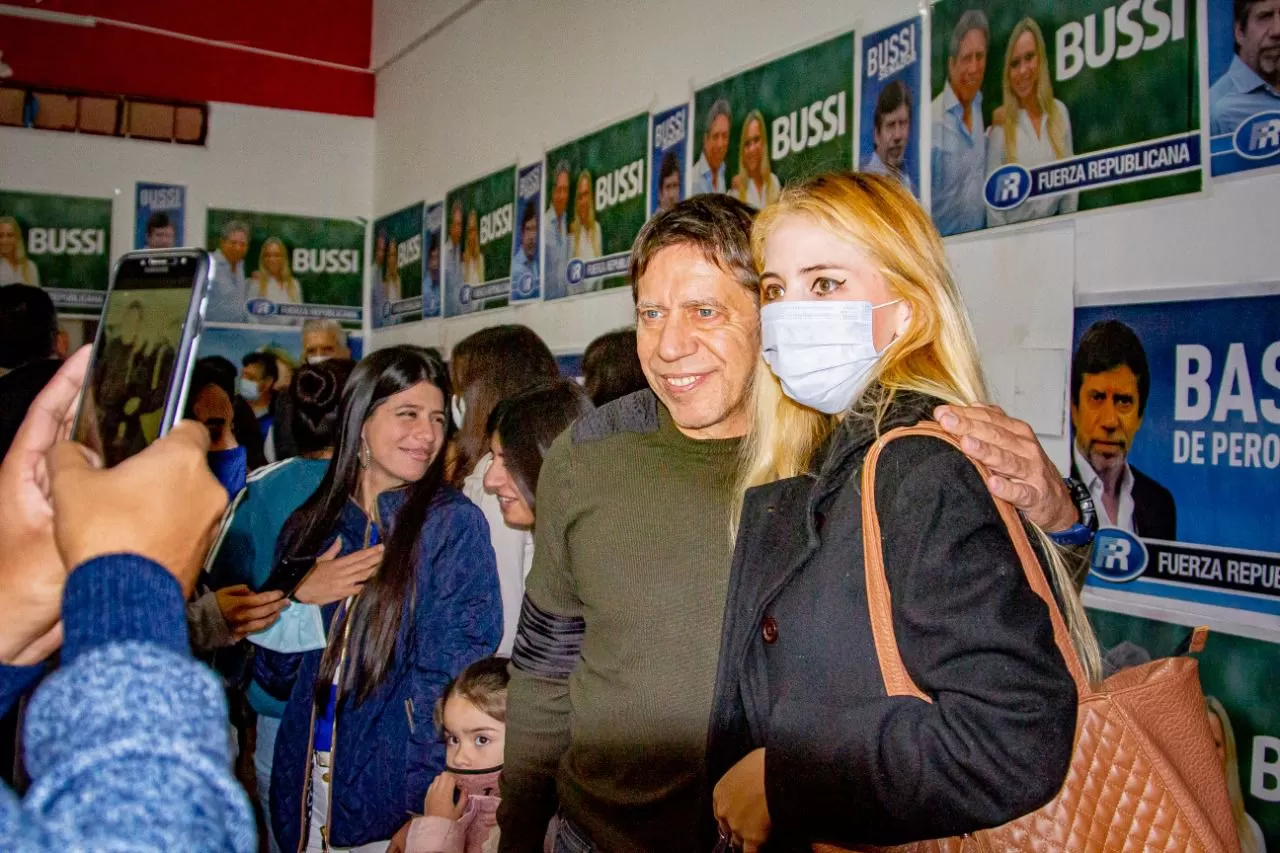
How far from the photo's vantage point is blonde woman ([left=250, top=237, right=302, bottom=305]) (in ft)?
21.1

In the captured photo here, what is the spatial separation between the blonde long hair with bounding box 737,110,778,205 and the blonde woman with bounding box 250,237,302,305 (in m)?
4.27

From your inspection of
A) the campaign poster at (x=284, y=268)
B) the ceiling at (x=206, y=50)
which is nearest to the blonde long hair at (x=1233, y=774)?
the campaign poster at (x=284, y=268)

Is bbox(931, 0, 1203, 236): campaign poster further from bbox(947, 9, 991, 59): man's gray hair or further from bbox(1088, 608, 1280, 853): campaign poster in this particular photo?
bbox(1088, 608, 1280, 853): campaign poster

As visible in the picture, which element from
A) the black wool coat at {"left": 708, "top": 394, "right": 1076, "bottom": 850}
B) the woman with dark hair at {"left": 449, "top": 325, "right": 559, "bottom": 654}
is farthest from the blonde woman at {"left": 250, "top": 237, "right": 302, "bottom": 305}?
the black wool coat at {"left": 708, "top": 394, "right": 1076, "bottom": 850}

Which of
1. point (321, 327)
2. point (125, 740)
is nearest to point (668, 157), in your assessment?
point (125, 740)

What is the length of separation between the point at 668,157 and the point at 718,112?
32cm

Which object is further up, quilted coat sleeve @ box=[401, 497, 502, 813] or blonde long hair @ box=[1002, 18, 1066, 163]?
blonde long hair @ box=[1002, 18, 1066, 163]

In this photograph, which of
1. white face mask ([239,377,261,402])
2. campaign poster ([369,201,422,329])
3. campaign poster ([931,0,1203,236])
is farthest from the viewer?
white face mask ([239,377,261,402])

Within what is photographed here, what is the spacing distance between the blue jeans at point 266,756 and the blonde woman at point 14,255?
4567 mm

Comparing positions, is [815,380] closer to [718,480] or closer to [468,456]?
[718,480]

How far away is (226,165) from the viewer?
6402 mm

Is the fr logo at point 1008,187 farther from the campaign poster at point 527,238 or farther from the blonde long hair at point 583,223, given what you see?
the campaign poster at point 527,238

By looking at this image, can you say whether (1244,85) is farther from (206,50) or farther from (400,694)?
(206,50)

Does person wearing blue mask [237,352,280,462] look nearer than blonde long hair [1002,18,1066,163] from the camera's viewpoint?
No
